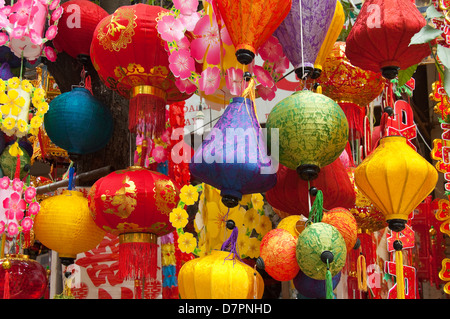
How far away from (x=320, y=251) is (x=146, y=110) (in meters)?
0.80

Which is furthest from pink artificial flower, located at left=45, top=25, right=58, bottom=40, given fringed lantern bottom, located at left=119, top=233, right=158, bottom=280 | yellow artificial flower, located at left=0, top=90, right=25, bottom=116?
fringed lantern bottom, located at left=119, top=233, right=158, bottom=280

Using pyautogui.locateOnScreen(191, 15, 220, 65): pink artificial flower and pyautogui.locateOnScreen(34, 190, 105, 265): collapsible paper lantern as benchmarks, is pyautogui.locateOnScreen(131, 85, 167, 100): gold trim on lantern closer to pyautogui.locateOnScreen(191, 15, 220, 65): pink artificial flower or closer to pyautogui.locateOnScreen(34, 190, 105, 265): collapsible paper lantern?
pyautogui.locateOnScreen(191, 15, 220, 65): pink artificial flower

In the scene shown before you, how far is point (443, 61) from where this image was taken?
5.19ft

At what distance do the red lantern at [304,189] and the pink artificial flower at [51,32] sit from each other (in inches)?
37.7

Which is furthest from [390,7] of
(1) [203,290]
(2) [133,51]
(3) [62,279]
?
(3) [62,279]

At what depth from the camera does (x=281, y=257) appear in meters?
1.55

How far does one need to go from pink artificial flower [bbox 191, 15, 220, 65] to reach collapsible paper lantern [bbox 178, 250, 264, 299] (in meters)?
0.58

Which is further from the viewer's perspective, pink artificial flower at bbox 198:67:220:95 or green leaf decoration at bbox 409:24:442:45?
pink artificial flower at bbox 198:67:220:95

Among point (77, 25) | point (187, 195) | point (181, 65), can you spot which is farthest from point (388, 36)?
point (77, 25)

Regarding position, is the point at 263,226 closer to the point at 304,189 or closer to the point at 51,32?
the point at 304,189

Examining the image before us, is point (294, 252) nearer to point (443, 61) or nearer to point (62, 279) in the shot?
point (443, 61)

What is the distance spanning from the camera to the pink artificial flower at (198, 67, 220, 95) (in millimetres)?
1744

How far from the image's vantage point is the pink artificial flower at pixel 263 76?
1.79 m

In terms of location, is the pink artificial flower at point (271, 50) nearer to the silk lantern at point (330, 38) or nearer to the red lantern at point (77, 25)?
the silk lantern at point (330, 38)
